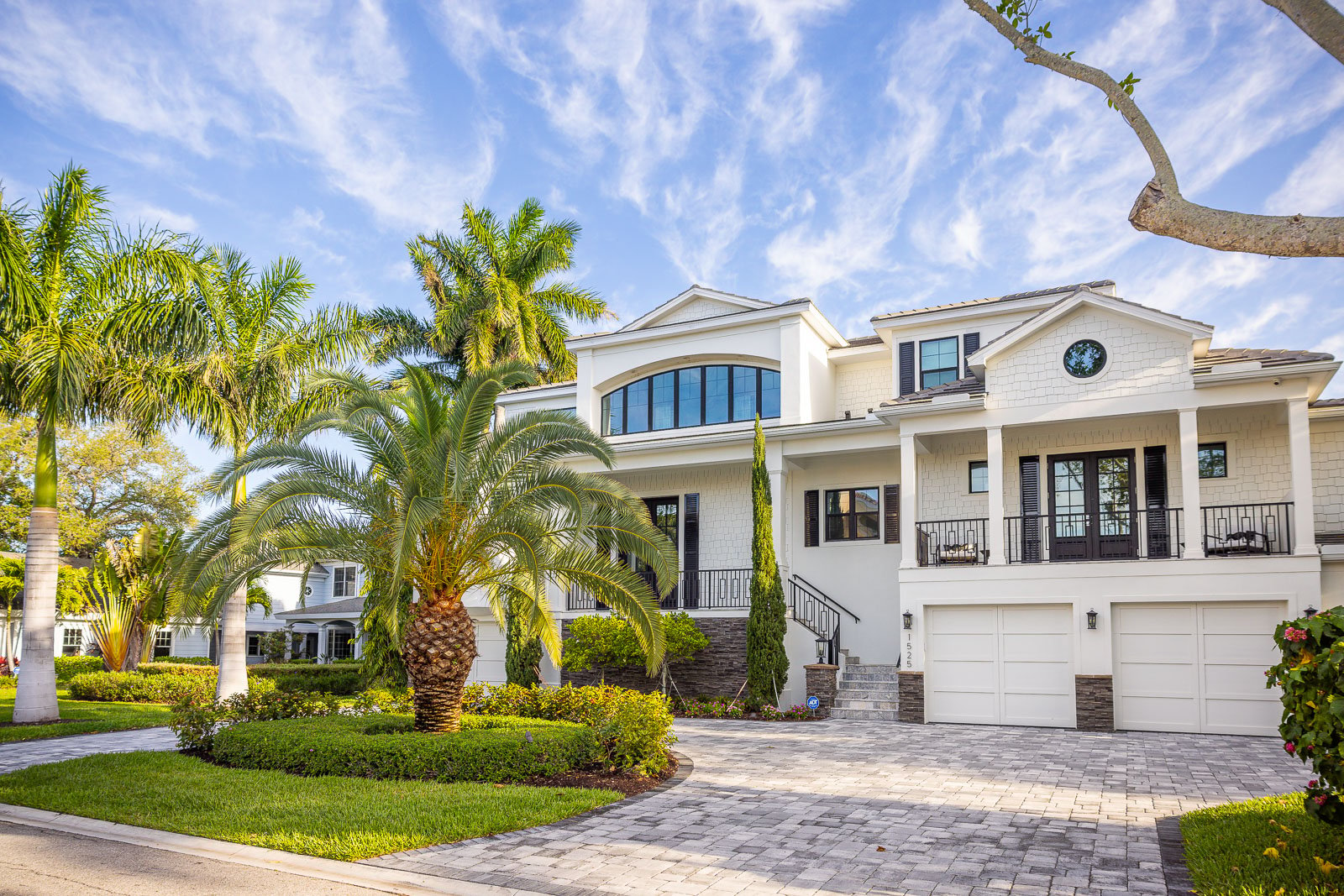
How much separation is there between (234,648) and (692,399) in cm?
1109

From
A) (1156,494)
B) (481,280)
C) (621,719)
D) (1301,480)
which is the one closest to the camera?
(621,719)

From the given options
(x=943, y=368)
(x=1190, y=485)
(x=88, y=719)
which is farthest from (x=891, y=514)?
(x=88, y=719)

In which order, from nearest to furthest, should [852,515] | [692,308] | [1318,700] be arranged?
[1318,700]
[852,515]
[692,308]

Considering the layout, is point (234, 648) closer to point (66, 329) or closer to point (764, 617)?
point (66, 329)

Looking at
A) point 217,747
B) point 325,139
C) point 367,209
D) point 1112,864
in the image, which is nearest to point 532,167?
point 367,209

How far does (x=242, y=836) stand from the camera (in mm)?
7531

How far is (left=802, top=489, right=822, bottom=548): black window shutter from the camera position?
2077 centimetres

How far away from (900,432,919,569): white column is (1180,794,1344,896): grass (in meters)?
9.30

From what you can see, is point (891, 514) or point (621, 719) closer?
point (621, 719)

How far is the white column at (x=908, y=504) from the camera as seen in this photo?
17.6 metres

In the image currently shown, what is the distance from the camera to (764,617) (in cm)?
1833

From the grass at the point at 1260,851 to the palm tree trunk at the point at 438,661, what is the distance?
26.7 feet

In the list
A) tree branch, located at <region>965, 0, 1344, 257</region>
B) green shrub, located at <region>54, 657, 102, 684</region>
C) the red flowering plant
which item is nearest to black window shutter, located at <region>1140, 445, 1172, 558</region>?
the red flowering plant

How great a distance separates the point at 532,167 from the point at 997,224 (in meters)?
9.67
